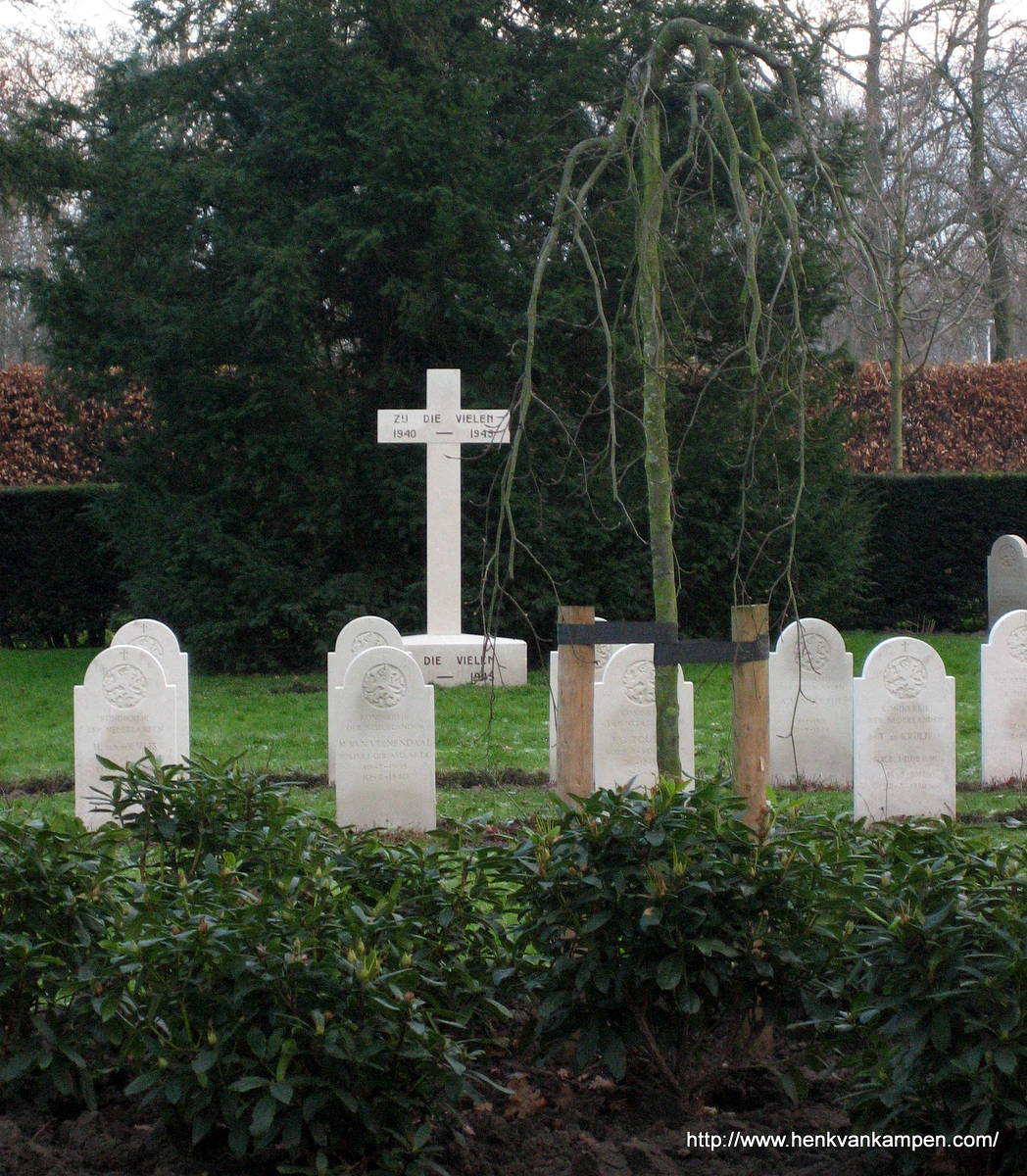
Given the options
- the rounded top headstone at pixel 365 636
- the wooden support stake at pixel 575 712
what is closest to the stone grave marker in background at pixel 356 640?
the rounded top headstone at pixel 365 636

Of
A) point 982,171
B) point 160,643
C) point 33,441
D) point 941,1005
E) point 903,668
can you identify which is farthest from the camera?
point 982,171

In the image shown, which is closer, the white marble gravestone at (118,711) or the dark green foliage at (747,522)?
the white marble gravestone at (118,711)

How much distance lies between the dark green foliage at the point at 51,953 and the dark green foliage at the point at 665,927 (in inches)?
42.1

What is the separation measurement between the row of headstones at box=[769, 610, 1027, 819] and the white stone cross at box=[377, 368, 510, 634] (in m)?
5.40

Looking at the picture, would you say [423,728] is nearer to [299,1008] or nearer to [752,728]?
[752,728]

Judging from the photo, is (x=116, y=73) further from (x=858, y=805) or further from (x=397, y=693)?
(x=858, y=805)

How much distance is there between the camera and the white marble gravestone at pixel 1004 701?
8.25m

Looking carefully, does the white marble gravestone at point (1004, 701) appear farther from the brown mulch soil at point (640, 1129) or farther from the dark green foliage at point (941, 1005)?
the dark green foliage at point (941, 1005)

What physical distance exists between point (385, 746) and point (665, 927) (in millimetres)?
4130

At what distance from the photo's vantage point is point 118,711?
7.05 m

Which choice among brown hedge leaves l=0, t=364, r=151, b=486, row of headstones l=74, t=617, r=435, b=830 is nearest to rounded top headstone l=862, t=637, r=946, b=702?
row of headstones l=74, t=617, r=435, b=830

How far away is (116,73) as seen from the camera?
15.8 metres

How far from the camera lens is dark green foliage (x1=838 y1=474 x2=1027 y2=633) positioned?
18.3 m

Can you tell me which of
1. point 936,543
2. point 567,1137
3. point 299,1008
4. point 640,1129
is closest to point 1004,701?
point 640,1129
